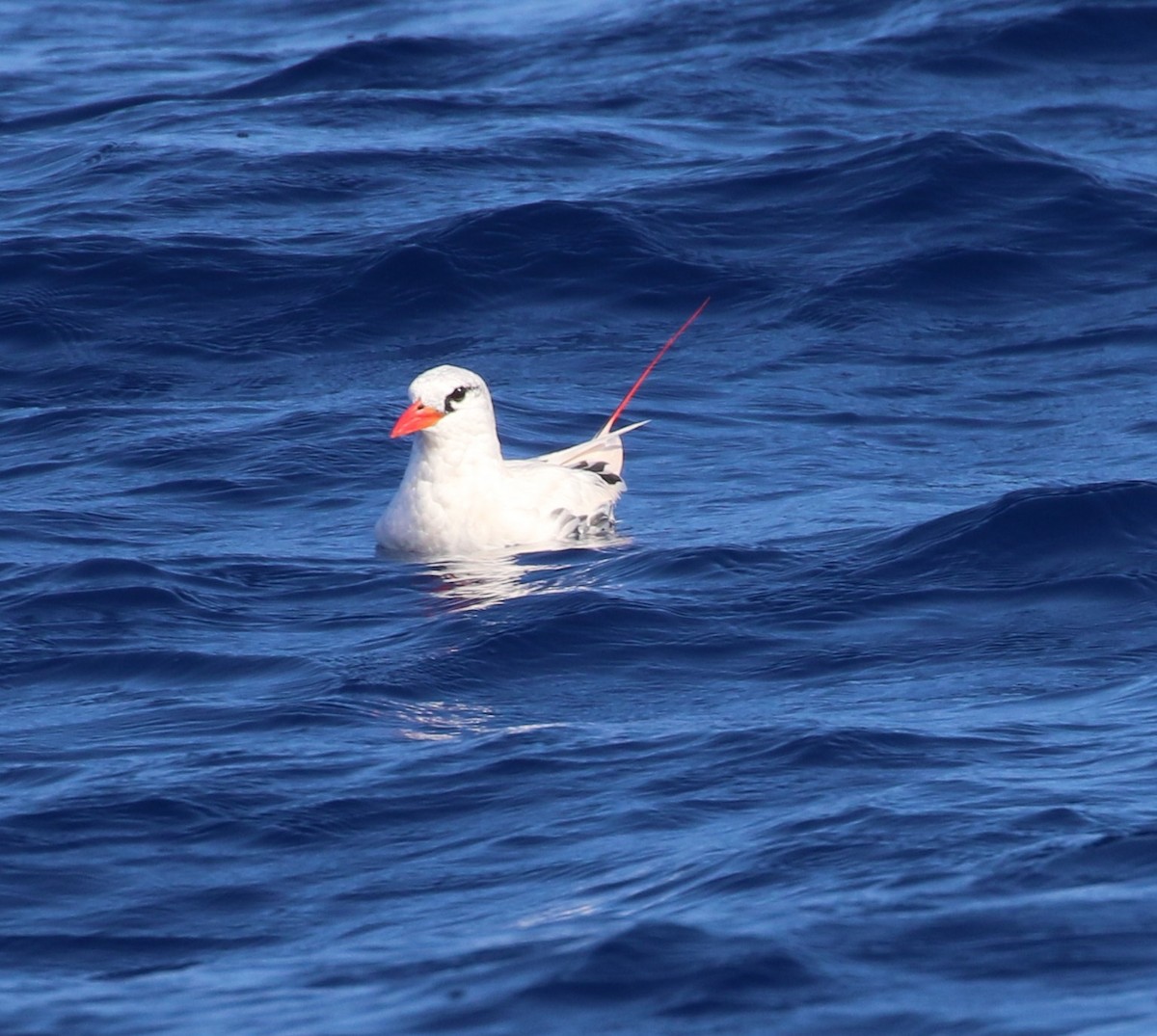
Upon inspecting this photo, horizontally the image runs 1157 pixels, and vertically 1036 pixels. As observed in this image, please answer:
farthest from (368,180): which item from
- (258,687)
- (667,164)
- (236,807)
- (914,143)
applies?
(236,807)

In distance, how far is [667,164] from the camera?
1775cm

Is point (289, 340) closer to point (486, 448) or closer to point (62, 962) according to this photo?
point (486, 448)

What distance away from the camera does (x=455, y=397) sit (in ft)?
35.0

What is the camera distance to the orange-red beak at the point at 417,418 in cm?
1039

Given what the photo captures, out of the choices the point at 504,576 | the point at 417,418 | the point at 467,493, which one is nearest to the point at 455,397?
the point at 417,418

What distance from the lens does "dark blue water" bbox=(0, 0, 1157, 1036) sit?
6.09 m

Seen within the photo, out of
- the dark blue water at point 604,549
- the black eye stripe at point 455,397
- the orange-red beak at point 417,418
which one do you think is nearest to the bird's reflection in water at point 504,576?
the dark blue water at point 604,549

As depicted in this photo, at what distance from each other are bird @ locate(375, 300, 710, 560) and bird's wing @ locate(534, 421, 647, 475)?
1.61 feet

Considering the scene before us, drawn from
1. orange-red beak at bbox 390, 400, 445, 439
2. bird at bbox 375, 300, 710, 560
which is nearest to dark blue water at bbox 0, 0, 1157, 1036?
bird at bbox 375, 300, 710, 560

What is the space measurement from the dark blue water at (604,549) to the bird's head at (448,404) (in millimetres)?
741

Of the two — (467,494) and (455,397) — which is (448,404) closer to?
(455,397)

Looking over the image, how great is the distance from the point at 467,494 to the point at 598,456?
1.07m

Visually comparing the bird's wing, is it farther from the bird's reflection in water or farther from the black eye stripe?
the black eye stripe

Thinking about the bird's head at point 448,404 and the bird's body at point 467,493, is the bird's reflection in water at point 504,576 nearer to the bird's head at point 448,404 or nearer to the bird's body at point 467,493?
the bird's body at point 467,493
